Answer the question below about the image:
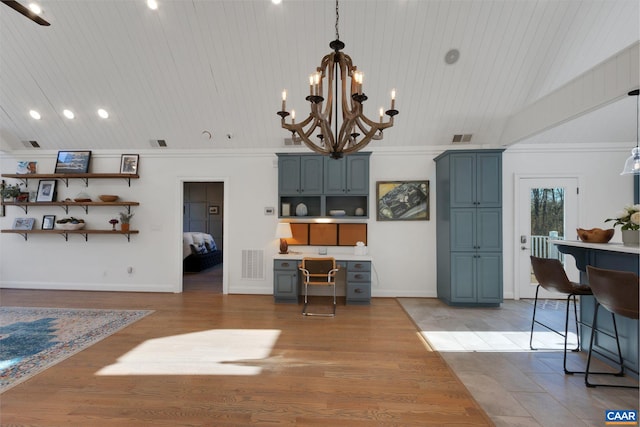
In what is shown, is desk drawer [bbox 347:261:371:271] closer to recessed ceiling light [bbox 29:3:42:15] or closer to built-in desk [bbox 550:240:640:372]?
built-in desk [bbox 550:240:640:372]

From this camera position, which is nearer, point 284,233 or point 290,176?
point 284,233

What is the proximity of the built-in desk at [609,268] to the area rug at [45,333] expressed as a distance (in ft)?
16.2

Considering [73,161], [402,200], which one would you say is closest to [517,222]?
[402,200]

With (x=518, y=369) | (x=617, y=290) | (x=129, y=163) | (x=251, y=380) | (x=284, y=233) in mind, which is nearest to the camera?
(x=617, y=290)

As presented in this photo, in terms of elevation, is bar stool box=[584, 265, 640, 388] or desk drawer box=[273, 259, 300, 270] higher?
bar stool box=[584, 265, 640, 388]

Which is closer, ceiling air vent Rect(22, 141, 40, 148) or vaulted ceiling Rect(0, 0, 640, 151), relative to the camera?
vaulted ceiling Rect(0, 0, 640, 151)

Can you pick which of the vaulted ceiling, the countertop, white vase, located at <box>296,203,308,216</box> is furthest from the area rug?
the countertop

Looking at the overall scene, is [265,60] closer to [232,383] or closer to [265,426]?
[232,383]

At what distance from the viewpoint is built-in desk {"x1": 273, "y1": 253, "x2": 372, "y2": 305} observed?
4652 millimetres

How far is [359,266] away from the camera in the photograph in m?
4.66

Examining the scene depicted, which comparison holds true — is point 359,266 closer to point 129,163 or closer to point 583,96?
point 583,96

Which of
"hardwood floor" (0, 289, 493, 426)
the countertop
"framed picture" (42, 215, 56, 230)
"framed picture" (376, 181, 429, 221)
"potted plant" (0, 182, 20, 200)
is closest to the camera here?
"hardwood floor" (0, 289, 493, 426)

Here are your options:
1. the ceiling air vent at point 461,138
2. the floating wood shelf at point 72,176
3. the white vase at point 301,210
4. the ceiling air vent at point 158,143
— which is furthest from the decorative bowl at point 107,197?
the ceiling air vent at point 461,138

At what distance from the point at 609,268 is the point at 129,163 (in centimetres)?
690
